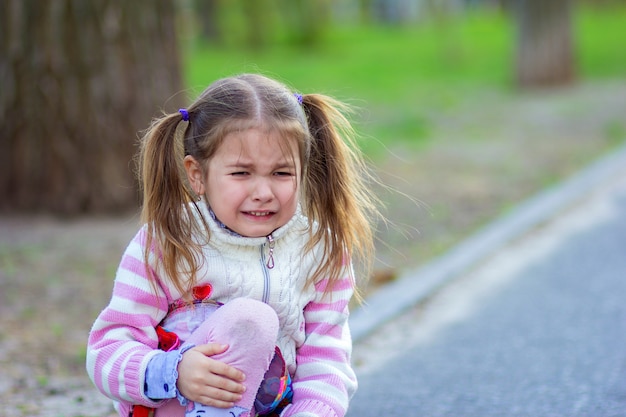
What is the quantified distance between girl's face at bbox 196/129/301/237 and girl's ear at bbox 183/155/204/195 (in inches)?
1.9

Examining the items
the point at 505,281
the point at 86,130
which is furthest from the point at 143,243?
the point at 86,130

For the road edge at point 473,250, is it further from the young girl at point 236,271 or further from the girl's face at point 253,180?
the girl's face at point 253,180

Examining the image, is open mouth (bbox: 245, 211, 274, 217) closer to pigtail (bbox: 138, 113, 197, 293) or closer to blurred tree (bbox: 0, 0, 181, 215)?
pigtail (bbox: 138, 113, 197, 293)

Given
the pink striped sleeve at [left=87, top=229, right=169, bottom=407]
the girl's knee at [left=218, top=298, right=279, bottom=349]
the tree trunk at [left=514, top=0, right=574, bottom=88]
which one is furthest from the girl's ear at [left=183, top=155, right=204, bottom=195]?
the tree trunk at [left=514, top=0, right=574, bottom=88]

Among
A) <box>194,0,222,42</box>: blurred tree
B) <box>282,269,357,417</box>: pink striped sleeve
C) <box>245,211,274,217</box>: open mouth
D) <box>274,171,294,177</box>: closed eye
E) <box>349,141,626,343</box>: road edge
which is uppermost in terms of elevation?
<box>274,171,294,177</box>: closed eye

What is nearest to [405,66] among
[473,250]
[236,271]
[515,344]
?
[473,250]

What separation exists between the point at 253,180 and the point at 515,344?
2.08 m

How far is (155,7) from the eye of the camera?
6.14 m

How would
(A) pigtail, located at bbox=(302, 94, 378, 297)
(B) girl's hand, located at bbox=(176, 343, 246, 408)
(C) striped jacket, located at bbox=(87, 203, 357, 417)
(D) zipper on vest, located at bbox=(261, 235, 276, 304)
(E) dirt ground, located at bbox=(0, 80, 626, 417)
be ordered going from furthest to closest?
(E) dirt ground, located at bbox=(0, 80, 626, 417)
(A) pigtail, located at bbox=(302, 94, 378, 297)
(D) zipper on vest, located at bbox=(261, 235, 276, 304)
(C) striped jacket, located at bbox=(87, 203, 357, 417)
(B) girl's hand, located at bbox=(176, 343, 246, 408)

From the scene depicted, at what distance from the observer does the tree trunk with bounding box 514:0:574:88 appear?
41.8ft

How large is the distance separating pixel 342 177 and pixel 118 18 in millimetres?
3685

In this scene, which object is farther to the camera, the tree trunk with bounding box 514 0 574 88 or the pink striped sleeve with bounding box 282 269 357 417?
the tree trunk with bounding box 514 0 574 88

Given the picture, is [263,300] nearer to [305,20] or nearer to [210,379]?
[210,379]

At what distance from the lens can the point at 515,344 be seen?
417cm
